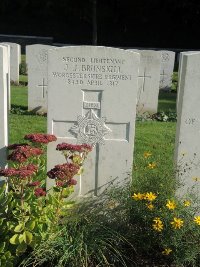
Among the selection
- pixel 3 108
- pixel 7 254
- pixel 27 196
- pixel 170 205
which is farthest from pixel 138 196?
pixel 3 108

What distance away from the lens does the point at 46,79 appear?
363 inches

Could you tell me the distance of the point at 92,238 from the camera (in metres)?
3.56

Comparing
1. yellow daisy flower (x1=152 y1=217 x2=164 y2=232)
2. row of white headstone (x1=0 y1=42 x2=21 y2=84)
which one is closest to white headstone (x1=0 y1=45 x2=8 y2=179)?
yellow daisy flower (x1=152 y1=217 x2=164 y2=232)

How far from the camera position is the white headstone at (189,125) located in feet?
12.9

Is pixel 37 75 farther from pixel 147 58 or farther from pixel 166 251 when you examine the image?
pixel 166 251

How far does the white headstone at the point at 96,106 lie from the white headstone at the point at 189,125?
0.44 m

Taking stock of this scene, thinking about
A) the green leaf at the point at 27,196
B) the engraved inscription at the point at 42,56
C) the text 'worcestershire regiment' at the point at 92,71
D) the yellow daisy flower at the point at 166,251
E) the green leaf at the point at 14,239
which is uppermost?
the engraved inscription at the point at 42,56

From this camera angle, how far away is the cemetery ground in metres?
3.42

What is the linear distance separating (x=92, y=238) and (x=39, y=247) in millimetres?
442

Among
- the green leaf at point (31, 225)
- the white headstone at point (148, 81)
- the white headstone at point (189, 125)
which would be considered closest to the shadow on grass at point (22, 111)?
the white headstone at point (148, 81)

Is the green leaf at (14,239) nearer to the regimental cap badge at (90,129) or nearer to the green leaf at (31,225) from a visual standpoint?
the green leaf at (31,225)

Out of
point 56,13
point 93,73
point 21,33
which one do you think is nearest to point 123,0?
point 56,13

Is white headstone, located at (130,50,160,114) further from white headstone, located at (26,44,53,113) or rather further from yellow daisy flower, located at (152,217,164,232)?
yellow daisy flower, located at (152,217,164,232)

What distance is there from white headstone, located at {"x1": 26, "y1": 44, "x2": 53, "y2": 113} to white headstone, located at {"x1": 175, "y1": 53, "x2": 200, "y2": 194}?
5.58 meters
